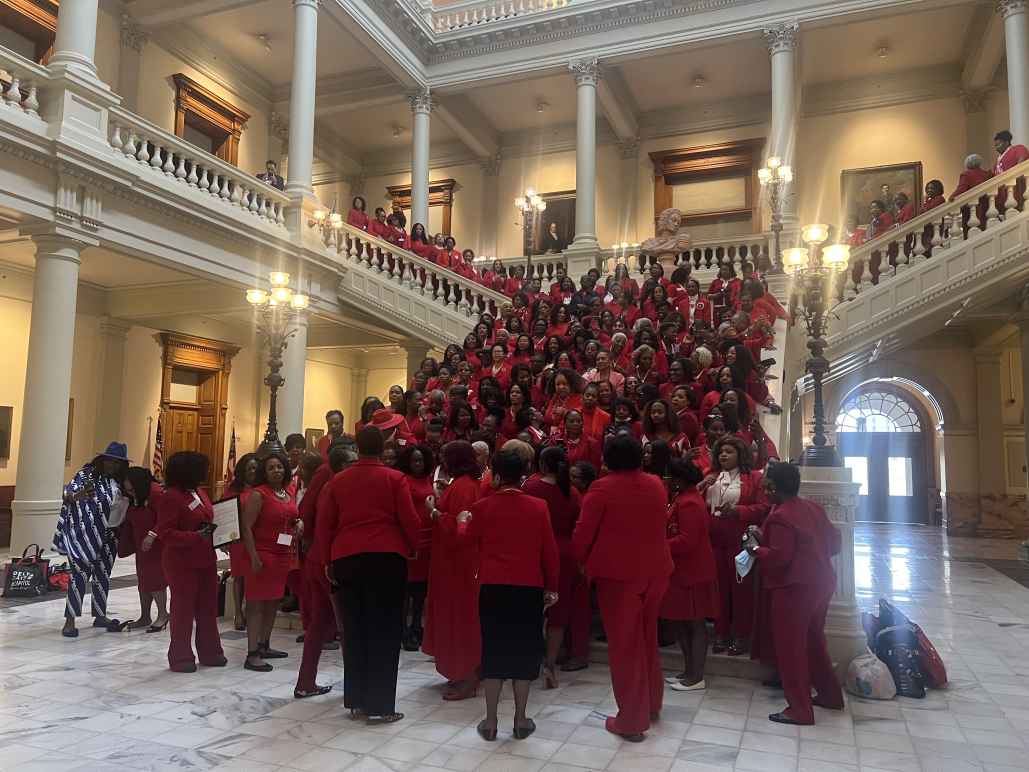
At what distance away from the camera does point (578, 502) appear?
205 inches

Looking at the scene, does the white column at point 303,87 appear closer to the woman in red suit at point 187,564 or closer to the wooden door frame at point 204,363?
the wooden door frame at point 204,363

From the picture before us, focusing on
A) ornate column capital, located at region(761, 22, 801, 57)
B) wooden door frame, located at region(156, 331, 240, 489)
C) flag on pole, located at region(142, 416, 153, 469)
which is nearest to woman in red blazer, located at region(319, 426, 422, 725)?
flag on pole, located at region(142, 416, 153, 469)

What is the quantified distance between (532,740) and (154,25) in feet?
54.2

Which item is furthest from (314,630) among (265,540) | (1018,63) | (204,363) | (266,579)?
(1018,63)

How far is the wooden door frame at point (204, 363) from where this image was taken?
15859 millimetres

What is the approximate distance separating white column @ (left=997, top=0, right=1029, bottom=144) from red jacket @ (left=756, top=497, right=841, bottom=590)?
12.5m

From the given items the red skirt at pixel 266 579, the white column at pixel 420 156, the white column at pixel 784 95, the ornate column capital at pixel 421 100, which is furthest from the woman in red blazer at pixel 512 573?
the ornate column capital at pixel 421 100

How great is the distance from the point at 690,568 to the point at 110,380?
43.5 feet

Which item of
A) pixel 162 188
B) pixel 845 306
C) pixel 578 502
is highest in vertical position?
pixel 162 188

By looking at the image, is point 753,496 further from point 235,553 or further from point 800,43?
point 800,43

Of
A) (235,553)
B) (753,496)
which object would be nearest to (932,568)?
(753,496)

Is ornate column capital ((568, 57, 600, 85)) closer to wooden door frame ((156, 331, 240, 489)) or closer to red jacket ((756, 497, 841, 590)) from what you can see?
wooden door frame ((156, 331, 240, 489))

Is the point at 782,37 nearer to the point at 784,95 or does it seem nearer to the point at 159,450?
the point at 784,95

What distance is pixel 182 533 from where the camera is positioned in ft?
17.9
